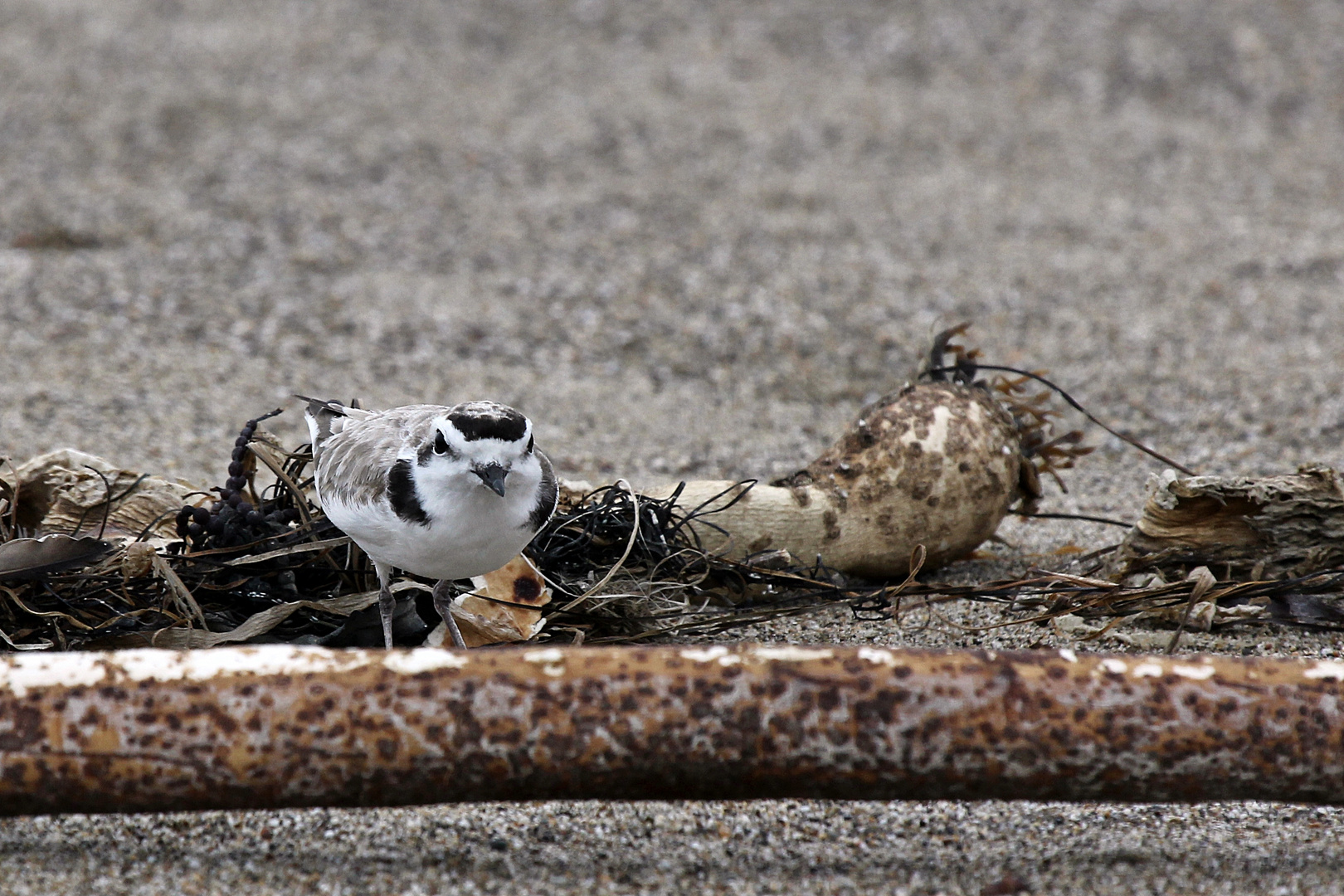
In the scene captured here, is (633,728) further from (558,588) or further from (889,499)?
(889,499)

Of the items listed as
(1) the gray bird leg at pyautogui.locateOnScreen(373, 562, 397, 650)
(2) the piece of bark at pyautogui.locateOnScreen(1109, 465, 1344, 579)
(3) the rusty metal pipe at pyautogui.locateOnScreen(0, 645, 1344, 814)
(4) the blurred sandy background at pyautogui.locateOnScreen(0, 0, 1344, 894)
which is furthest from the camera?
(2) the piece of bark at pyautogui.locateOnScreen(1109, 465, 1344, 579)

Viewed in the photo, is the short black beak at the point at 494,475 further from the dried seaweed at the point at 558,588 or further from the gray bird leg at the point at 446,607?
the dried seaweed at the point at 558,588

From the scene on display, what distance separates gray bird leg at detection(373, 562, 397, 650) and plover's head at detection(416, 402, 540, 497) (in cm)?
60

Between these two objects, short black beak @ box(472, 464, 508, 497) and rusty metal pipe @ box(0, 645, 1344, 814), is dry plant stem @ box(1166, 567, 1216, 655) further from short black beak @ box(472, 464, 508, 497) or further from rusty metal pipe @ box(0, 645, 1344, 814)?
short black beak @ box(472, 464, 508, 497)

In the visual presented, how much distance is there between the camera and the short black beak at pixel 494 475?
3180 millimetres

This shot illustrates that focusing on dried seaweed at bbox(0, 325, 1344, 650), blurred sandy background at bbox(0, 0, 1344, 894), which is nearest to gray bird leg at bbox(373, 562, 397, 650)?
dried seaweed at bbox(0, 325, 1344, 650)

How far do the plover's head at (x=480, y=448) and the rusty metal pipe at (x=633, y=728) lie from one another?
738 millimetres

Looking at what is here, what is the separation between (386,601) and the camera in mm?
3887

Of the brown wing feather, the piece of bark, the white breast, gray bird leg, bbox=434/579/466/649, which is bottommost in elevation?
gray bird leg, bbox=434/579/466/649

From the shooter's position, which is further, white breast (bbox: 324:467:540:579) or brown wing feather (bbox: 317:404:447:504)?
brown wing feather (bbox: 317:404:447:504)

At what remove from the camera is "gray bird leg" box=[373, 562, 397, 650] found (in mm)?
3809

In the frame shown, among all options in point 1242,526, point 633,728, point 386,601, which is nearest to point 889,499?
point 1242,526

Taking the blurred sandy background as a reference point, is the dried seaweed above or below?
below

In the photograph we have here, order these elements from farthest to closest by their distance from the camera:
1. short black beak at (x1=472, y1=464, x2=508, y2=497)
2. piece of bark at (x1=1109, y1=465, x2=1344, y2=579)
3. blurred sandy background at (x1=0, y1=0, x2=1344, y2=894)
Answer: piece of bark at (x1=1109, y1=465, x2=1344, y2=579)
short black beak at (x1=472, y1=464, x2=508, y2=497)
blurred sandy background at (x1=0, y1=0, x2=1344, y2=894)
